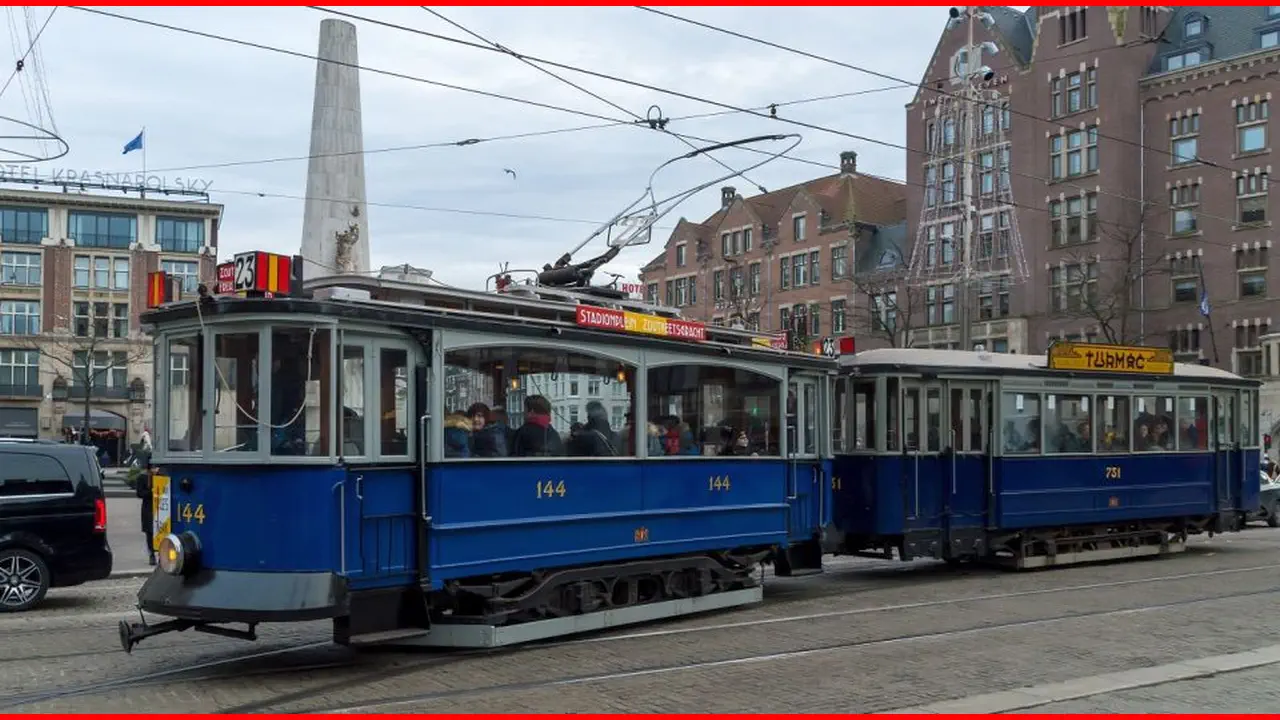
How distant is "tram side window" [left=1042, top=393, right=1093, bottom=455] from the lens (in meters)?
17.8

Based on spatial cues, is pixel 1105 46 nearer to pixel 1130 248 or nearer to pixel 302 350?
pixel 1130 248

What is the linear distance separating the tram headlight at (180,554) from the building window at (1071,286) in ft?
151

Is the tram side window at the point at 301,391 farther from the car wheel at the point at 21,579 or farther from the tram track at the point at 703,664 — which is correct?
the car wheel at the point at 21,579

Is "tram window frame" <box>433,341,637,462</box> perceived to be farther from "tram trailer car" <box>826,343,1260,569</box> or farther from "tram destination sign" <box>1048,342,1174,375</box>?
"tram destination sign" <box>1048,342,1174,375</box>

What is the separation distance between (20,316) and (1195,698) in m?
73.6

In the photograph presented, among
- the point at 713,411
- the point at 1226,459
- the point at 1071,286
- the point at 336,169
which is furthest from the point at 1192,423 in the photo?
the point at 1071,286

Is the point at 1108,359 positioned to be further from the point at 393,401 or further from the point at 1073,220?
the point at 1073,220

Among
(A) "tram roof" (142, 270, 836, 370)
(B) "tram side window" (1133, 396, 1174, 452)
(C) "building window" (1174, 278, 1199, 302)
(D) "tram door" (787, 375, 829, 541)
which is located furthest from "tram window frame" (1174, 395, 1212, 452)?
(C) "building window" (1174, 278, 1199, 302)

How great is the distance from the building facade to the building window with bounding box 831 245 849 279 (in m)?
34.0

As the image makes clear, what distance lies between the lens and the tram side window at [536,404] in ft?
34.0

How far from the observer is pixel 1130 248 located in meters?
47.7

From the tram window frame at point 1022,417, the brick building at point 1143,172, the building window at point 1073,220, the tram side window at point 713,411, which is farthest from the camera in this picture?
the building window at point 1073,220

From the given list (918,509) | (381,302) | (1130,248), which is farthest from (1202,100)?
(381,302)

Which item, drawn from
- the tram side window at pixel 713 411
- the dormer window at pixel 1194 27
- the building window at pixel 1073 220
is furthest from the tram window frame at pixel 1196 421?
the dormer window at pixel 1194 27
